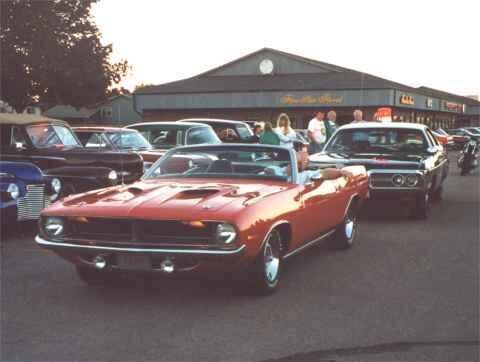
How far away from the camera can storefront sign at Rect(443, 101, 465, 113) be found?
261ft

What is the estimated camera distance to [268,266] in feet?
19.6

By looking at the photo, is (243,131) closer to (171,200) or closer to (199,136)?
(199,136)

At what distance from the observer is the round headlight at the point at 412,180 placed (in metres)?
10.7

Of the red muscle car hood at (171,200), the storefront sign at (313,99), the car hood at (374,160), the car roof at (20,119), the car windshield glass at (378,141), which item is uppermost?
the storefront sign at (313,99)

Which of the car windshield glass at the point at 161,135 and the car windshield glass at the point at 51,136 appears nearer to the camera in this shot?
Answer: the car windshield glass at the point at 51,136

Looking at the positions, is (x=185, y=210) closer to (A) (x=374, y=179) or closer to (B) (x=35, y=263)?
(B) (x=35, y=263)

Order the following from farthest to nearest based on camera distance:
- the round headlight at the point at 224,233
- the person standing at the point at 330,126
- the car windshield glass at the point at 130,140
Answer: the person standing at the point at 330,126
the car windshield glass at the point at 130,140
the round headlight at the point at 224,233

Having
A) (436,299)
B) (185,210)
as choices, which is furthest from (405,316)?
(185,210)

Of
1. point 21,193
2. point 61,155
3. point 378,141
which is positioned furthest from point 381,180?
point 21,193

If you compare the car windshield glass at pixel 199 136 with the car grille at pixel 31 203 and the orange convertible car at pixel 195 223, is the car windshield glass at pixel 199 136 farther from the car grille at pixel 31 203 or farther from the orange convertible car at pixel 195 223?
the orange convertible car at pixel 195 223

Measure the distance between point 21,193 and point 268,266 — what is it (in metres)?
4.43

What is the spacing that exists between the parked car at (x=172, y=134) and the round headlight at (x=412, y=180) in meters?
5.49

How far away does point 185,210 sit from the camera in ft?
17.9

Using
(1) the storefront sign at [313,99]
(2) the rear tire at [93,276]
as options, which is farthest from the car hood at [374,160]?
(1) the storefront sign at [313,99]
